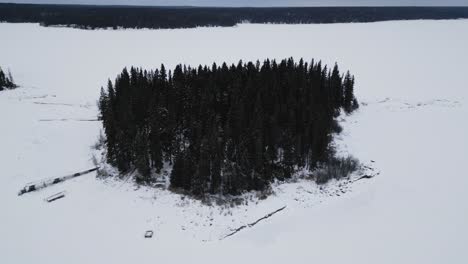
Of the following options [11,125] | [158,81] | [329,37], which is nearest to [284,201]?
[158,81]

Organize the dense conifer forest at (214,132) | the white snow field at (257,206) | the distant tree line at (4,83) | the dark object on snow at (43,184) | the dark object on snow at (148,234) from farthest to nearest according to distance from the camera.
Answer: the distant tree line at (4,83)
the dense conifer forest at (214,132)
the dark object on snow at (43,184)
the dark object on snow at (148,234)
the white snow field at (257,206)

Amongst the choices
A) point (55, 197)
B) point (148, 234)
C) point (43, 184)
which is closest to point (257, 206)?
point (148, 234)

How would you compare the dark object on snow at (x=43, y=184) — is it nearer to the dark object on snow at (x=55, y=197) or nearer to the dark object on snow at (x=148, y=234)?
the dark object on snow at (x=55, y=197)

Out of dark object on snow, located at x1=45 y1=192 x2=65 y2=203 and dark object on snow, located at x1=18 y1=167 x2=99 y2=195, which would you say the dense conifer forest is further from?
dark object on snow, located at x1=45 y1=192 x2=65 y2=203

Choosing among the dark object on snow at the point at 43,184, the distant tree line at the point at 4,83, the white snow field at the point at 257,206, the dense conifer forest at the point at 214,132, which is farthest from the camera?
the distant tree line at the point at 4,83

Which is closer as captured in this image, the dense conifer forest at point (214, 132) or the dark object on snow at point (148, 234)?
the dark object on snow at point (148, 234)

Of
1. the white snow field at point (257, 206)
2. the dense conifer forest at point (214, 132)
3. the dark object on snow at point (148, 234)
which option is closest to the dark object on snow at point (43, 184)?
the white snow field at point (257, 206)

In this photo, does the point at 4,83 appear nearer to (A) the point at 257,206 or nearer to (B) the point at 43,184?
(B) the point at 43,184

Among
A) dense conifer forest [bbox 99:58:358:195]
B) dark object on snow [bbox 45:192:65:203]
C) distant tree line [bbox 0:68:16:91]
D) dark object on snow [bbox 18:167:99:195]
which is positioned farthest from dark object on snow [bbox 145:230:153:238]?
distant tree line [bbox 0:68:16:91]
